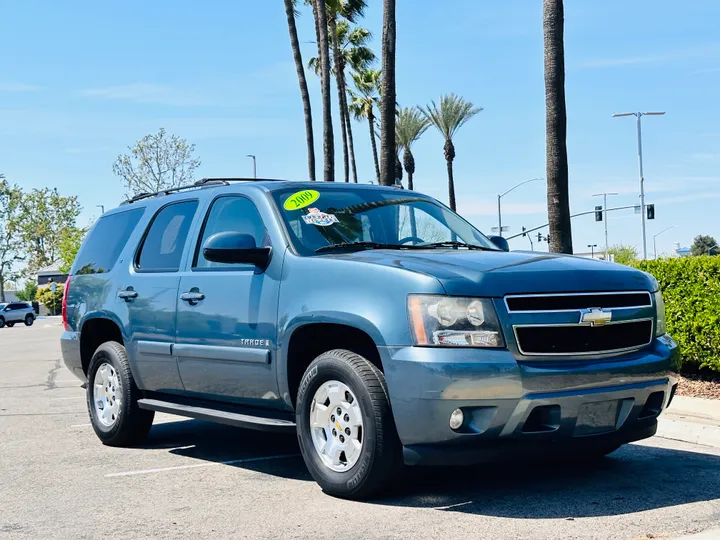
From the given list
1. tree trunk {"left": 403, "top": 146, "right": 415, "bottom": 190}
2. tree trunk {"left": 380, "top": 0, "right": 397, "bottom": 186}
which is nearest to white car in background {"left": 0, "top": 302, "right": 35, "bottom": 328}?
tree trunk {"left": 403, "top": 146, "right": 415, "bottom": 190}

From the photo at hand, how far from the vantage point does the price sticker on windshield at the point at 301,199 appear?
21.5ft

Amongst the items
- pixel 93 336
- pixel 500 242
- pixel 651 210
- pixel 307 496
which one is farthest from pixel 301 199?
pixel 651 210

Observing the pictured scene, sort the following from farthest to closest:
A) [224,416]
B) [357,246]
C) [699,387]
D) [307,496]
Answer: [699,387] < [224,416] < [357,246] < [307,496]

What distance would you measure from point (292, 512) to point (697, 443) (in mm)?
3823

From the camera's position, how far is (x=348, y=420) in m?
5.55

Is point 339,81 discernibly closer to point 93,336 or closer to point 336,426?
point 93,336

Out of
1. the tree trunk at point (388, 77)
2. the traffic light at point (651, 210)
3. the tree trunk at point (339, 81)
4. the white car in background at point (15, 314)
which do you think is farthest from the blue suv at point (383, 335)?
the white car in background at point (15, 314)

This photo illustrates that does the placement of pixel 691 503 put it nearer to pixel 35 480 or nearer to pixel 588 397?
pixel 588 397

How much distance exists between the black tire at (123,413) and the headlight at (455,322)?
3.39m

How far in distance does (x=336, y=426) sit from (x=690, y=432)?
3.60m

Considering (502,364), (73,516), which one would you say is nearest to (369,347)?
(502,364)

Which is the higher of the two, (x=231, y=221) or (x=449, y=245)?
(x=231, y=221)

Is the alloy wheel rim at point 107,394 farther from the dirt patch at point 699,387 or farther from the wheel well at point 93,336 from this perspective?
the dirt patch at point 699,387

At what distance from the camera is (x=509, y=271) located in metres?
5.32
